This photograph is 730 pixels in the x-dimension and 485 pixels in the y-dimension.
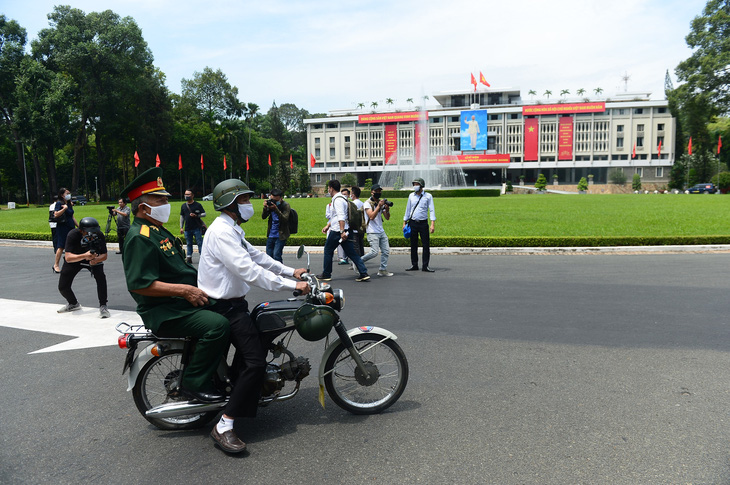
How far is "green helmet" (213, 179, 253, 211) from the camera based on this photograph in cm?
359

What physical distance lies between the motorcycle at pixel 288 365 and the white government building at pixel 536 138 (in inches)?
3279

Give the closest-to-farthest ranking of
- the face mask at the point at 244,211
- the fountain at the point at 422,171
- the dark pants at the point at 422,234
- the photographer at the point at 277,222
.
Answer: the face mask at the point at 244,211 < the photographer at the point at 277,222 < the dark pants at the point at 422,234 < the fountain at the point at 422,171

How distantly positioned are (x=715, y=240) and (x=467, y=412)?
46.2 ft

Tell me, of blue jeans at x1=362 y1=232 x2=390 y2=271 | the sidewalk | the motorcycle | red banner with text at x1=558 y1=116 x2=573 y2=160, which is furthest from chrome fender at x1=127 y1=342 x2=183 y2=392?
red banner with text at x1=558 y1=116 x2=573 y2=160

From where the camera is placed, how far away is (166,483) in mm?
2990

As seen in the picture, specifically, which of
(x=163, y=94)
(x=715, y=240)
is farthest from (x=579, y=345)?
(x=163, y=94)

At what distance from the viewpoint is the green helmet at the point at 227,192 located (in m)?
3.59

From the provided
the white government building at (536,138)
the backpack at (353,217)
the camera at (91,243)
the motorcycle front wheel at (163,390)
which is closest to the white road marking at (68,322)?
the camera at (91,243)

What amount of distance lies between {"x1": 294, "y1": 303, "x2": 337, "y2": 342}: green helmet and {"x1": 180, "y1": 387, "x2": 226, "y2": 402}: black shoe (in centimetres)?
72

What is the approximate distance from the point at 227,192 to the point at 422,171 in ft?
203

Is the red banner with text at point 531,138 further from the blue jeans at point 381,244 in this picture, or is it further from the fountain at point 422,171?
the blue jeans at point 381,244

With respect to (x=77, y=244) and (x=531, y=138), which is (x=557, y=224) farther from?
(x=531, y=138)

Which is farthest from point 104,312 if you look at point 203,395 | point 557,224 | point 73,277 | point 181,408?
point 557,224

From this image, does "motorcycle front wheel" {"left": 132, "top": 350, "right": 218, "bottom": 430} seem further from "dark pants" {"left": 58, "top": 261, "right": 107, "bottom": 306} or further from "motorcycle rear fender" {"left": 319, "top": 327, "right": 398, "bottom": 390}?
"dark pants" {"left": 58, "top": 261, "right": 107, "bottom": 306}
